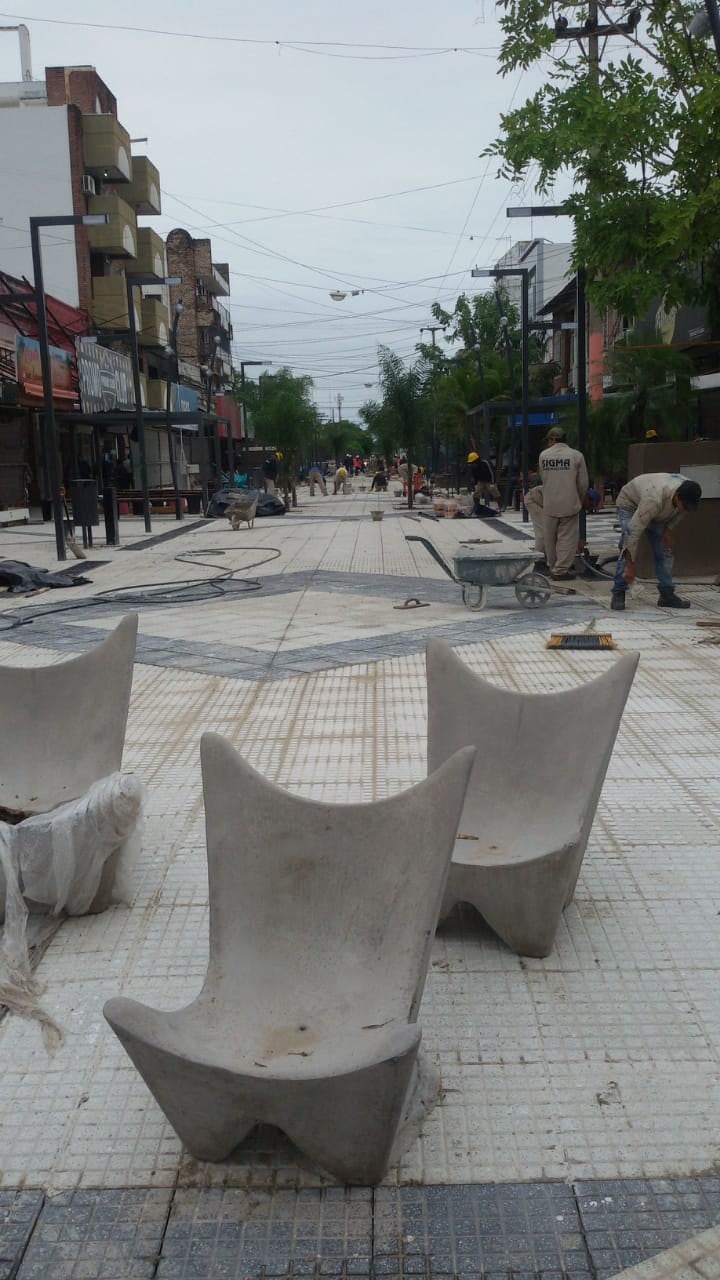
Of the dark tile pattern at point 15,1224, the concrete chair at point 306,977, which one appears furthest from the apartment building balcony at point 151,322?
the dark tile pattern at point 15,1224

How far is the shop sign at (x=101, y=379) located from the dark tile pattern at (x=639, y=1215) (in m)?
25.6

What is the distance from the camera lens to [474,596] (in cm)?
1216

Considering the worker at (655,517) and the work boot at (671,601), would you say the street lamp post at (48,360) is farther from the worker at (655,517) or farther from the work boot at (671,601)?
the work boot at (671,601)

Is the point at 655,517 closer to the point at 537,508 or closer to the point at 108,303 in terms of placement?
the point at 537,508

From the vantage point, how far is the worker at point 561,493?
13281mm

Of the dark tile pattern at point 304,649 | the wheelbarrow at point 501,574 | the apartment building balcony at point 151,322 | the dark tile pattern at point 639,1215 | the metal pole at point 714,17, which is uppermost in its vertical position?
the apartment building balcony at point 151,322

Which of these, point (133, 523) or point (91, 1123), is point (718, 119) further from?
point (133, 523)

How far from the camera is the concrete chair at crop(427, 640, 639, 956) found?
12.5 feet

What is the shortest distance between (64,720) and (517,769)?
1890mm

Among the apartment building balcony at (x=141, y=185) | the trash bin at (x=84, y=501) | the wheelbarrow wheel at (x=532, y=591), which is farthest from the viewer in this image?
the apartment building balcony at (x=141, y=185)

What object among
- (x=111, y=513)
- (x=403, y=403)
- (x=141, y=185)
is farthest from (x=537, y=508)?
(x=141, y=185)

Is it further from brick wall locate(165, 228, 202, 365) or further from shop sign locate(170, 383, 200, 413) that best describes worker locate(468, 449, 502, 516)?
brick wall locate(165, 228, 202, 365)

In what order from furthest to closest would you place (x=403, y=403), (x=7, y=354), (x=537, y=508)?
(x=403, y=403) < (x=7, y=354) < (x=537, y=508)

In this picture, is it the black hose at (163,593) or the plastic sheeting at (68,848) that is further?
the black hose at (163,593)
